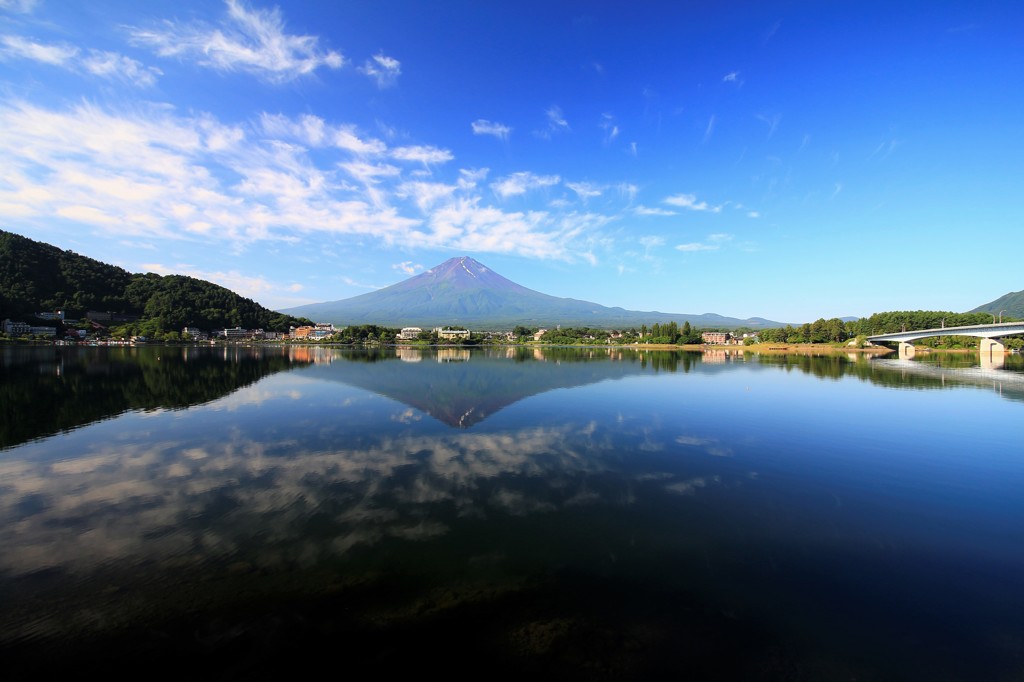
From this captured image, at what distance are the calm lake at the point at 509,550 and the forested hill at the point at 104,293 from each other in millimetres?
82708

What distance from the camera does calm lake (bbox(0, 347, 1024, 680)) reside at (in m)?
3.74

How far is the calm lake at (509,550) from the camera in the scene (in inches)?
147

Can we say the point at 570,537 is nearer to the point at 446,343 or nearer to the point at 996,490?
the point at 996,490

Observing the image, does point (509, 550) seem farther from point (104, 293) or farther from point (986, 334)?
point (104, 293)

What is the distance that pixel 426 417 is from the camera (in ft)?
46.7

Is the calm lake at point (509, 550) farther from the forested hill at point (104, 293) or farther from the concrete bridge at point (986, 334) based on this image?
the forested hill at point (104, 293)

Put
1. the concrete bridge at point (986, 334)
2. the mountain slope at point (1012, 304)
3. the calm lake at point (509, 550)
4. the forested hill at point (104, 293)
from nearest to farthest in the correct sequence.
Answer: the calm lake at point (509, 550) → the concrete bridge at point (986, 334) → the forested hill at point (104, 293) → the mountain slope at point (1012, 304)

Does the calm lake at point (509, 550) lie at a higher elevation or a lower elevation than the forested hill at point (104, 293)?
lower

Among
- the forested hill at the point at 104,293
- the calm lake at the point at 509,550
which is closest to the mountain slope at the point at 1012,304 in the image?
the calm lake at the point at 509,550

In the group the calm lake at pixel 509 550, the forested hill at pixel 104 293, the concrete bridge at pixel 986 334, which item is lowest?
the calm lake at pixel 509 550

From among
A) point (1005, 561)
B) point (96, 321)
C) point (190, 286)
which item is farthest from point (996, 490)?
point (190, 286)

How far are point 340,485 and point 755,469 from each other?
8729mm

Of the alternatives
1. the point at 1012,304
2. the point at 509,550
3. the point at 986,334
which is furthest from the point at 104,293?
the point at 1012,304

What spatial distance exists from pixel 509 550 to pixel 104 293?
10842cm
